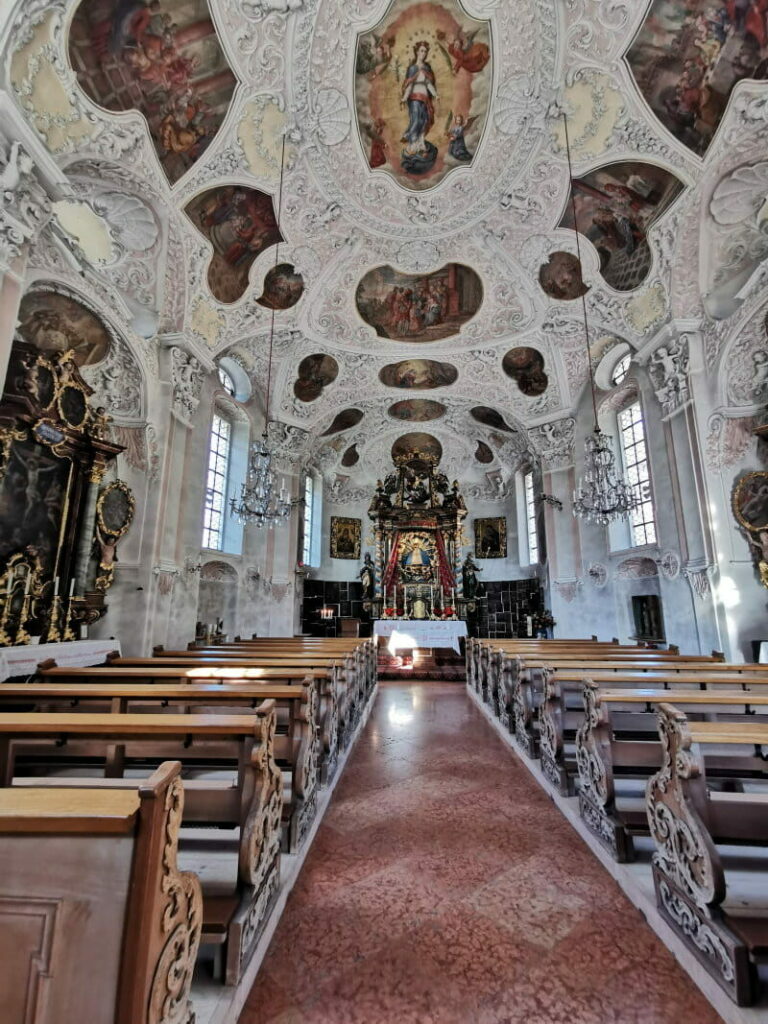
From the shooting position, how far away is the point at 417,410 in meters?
16.8

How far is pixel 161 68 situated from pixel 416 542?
13947 millimetres

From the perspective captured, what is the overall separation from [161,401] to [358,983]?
874cm

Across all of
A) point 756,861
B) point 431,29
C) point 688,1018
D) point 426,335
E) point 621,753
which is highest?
point 431,29

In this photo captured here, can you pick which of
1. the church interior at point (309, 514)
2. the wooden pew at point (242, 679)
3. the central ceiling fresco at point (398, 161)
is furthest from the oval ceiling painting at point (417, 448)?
the wooden pew at point (242, 679)

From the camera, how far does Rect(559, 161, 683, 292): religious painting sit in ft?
26.8

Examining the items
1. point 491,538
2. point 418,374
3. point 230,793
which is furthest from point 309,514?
point 230,793

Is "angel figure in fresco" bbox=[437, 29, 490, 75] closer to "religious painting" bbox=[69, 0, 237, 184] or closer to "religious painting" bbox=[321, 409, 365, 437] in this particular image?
"religious painting" bbox=[69, 0, 237, 184]

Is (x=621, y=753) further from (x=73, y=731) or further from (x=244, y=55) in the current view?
(x=244, y=55)

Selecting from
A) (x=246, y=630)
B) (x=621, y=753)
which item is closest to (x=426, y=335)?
(x=246, y=630)

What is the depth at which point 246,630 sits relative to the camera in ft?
40.7

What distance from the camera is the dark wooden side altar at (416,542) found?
1661 cm

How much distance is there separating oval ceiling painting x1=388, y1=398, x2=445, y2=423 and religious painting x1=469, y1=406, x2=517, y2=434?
1.33 meters

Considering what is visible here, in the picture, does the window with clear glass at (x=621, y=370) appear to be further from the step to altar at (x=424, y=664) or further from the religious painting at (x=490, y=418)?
the step to altar at (x=424, y=664)

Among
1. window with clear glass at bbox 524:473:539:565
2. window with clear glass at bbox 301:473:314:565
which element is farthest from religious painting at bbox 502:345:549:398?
window with clear glass at bbox 301:473:314:565
